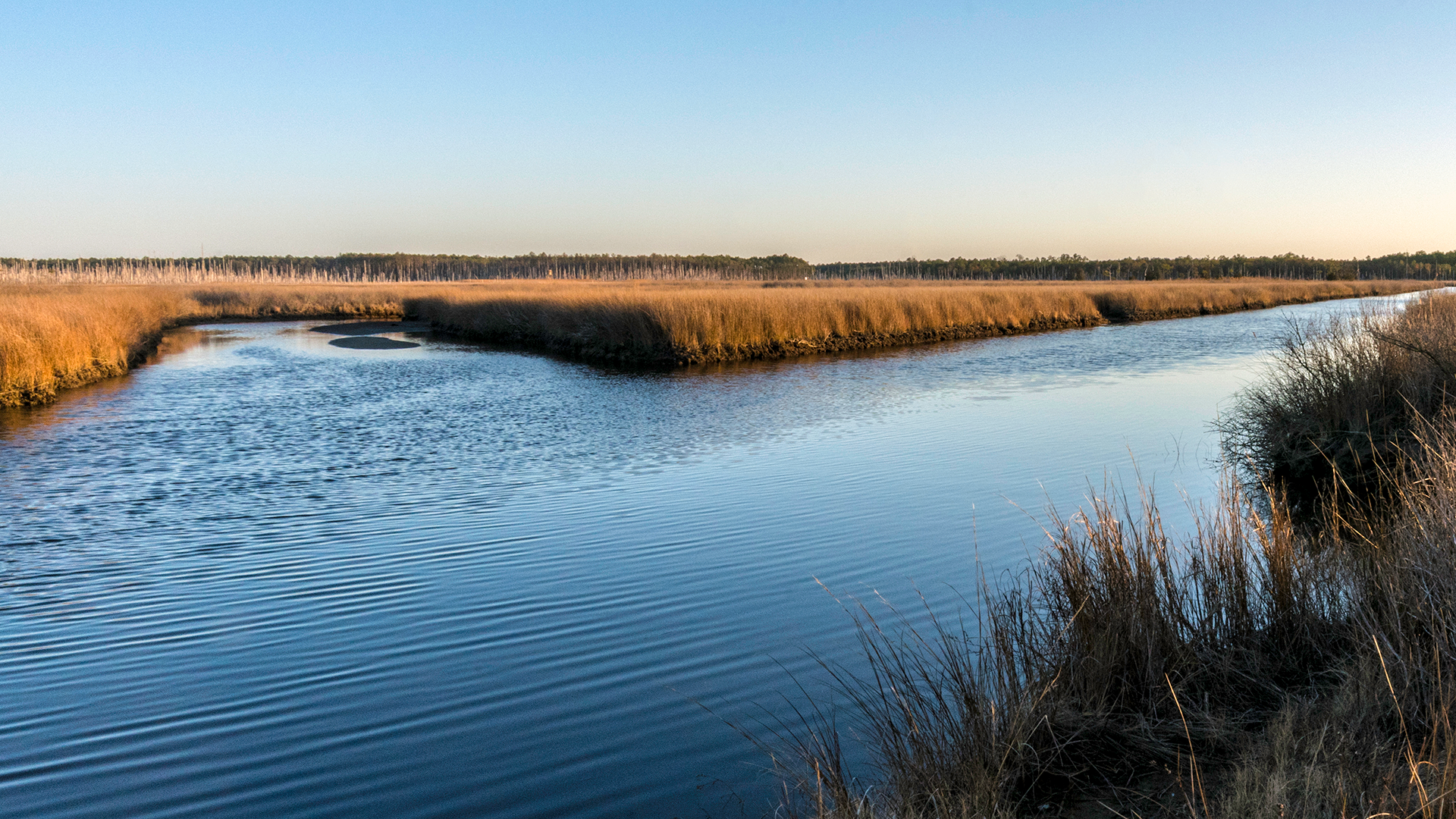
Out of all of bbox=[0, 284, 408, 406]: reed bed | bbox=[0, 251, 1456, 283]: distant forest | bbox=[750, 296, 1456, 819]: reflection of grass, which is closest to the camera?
bbox=[750, 296, 1456, 819]: reflection of grass

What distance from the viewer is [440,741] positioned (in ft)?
12.0

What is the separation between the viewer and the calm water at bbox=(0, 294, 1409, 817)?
3477 mm

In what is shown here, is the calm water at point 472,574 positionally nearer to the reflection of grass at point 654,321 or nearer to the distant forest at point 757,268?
the reflection of grass at point 654,321

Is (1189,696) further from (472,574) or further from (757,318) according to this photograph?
(757,318)

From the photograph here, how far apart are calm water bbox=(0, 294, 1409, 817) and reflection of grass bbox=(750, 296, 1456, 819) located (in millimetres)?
591

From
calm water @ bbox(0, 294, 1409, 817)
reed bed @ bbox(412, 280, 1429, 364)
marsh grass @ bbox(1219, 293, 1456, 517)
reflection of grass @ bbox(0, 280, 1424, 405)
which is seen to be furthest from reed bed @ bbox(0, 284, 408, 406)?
marsh grass @ bbox(1219, 293, 1456, 517)

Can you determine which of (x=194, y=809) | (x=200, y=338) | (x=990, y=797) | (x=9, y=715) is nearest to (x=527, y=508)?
(x=9, y=715)

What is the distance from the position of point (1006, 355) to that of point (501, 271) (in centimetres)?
9376

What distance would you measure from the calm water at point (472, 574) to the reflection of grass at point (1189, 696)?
0.59 meters

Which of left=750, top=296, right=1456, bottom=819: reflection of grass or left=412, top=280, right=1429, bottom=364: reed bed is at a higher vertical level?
left=412, top=280, right=1429, bottom=364: reed bed

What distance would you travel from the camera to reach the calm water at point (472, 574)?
3.48m

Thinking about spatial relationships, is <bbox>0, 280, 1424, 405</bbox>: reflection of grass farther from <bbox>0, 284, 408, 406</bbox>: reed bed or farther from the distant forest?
the distant forest

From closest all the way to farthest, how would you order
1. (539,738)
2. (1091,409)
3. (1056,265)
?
1. (539,738)
2. (1091,409)
3. (1056,265)

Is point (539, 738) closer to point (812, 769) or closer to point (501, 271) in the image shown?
point (812, 769)
